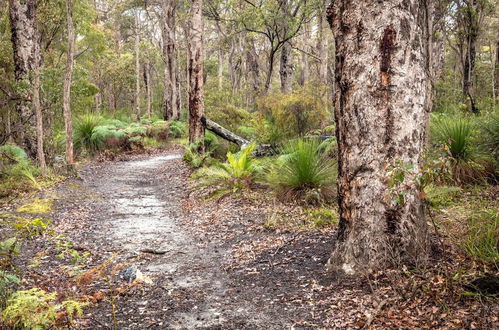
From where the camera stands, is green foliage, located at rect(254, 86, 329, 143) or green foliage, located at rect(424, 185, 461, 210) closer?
green foliage, located at rect(424, 185, 461, 210)

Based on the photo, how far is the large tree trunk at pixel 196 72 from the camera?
10805mm

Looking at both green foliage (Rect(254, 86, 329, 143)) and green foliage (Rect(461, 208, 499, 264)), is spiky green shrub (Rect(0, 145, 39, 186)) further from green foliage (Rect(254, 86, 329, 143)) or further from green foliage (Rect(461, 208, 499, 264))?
green foliage (Rect(461, 208, 499, 264))

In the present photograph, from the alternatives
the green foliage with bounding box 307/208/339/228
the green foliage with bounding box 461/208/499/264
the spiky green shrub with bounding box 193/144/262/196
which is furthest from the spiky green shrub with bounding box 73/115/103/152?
the green foliage with bounding box 461/208/499/264

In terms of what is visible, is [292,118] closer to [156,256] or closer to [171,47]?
[156,256]

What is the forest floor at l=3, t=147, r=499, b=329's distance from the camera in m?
2.96

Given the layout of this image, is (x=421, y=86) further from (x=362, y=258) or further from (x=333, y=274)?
(x=333, y=274)

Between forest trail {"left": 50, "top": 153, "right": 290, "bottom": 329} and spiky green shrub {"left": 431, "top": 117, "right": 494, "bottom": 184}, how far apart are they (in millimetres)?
4383

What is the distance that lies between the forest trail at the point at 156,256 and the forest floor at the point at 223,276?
0.05 ft

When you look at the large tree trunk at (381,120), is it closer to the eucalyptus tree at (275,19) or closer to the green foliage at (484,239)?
the green foliage at (484,239)

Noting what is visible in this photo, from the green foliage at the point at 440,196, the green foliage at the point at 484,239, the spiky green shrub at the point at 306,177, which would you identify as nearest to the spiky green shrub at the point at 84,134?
the spiky green shrub at the point at 306,177

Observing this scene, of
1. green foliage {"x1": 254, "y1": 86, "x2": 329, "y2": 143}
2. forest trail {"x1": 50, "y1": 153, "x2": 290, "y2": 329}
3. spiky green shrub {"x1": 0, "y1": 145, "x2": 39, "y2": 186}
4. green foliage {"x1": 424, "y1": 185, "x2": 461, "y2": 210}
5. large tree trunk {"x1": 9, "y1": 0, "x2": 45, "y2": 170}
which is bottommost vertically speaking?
forest trail {"x1": 50, "y1": 153, "x2": 290, "y2": 329}

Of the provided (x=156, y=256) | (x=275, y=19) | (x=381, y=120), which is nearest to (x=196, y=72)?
(x=275, y=19)

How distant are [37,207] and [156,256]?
2890 mm

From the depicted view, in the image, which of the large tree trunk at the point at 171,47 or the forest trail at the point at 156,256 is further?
the large tree trunk at the point at 171,47
